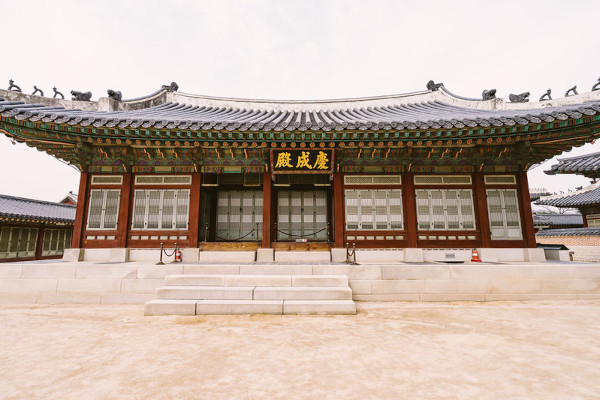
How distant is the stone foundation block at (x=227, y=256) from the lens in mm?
9906

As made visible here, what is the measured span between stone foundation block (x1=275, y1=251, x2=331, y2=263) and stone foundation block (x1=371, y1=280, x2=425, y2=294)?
2.53 metres

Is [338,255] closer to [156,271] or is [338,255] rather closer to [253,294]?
[253,294]

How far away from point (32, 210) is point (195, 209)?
18507 mm

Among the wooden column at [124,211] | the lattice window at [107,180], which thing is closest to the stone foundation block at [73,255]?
the wooden column at [124,211]

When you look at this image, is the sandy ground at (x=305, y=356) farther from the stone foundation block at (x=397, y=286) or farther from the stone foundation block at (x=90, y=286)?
the stone foundation block at (x=397, y=286)

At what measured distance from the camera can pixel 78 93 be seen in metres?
11.9

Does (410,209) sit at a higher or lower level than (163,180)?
lower

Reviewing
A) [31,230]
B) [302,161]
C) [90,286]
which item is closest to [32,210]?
[31,230]

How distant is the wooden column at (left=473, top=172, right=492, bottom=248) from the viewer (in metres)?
9.98

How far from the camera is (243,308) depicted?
6.35 metres

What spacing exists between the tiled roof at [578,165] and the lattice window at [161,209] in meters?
18.4

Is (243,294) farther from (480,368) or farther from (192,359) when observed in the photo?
(480,368)

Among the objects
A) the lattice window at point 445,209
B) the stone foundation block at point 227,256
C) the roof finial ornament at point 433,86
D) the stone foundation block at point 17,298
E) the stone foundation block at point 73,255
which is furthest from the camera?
the roof finial ornament at point 433,86

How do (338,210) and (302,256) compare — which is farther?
(338,210)
